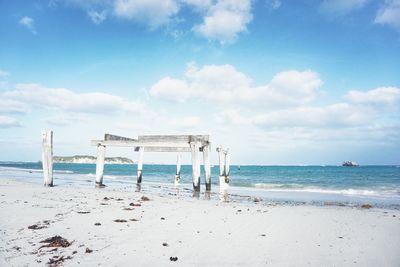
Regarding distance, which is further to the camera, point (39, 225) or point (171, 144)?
point (171, 144)

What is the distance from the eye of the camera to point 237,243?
19.3 ft

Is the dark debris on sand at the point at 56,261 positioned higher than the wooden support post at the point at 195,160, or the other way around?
the wooden support post at the point at 195,160

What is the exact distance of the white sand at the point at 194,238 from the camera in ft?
16.3

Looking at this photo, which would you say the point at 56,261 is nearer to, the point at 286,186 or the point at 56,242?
the point at 56,242

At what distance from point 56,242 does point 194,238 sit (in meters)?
2.57

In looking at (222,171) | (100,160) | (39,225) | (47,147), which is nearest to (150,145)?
(100,160)

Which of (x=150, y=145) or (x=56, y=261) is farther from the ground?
(x=150, y=145)

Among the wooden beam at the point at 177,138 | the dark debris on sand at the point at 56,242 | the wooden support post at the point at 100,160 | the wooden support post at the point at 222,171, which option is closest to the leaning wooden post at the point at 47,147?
the wooden support post at the point at 100,160

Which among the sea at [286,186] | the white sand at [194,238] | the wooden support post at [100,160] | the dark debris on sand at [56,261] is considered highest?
the wooden support post at [100,160]

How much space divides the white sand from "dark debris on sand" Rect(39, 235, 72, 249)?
147 millimetres

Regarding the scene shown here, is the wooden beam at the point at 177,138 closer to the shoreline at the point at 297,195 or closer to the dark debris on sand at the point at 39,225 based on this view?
the shoreline at the point at 297,195

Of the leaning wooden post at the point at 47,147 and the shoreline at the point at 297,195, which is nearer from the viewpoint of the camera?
the leaning wooden post at the point at 47,147

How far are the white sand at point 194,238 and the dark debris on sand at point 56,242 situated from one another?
0.15 metres

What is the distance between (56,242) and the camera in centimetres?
559
